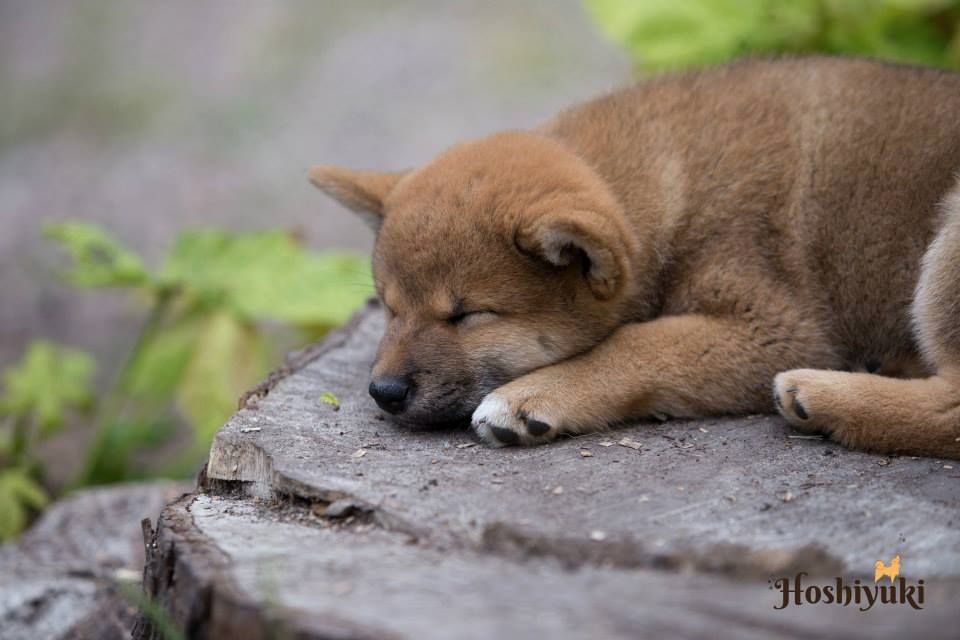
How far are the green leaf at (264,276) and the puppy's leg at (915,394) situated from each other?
2621mm

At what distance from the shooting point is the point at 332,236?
988 centimetres

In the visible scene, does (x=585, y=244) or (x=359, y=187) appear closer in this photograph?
(x=585, y=244)

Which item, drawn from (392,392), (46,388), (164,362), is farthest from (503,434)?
(46,388)

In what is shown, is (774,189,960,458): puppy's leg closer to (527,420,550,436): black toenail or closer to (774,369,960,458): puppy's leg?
(774,369,960,458): puppy's leg

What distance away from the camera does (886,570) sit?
254cm

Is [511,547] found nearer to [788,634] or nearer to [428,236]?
[788,634]

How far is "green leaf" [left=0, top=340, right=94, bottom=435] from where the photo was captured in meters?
6.02

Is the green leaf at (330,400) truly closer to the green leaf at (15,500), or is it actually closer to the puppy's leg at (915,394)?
the puppy's leg at (915,394)

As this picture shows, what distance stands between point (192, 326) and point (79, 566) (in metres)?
1.79

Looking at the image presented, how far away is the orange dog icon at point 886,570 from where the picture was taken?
2508 mm

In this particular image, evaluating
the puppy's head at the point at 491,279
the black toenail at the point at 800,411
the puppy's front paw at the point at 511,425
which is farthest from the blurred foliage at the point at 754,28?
the puppy's front paw at the point at 511,425

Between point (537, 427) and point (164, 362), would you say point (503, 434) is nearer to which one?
point (537, 427)

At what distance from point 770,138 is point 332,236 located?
6.17 m

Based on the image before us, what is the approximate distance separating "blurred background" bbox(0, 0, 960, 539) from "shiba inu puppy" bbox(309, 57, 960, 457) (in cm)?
184
